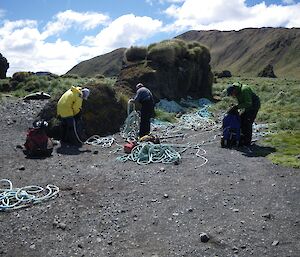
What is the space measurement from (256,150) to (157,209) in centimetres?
596

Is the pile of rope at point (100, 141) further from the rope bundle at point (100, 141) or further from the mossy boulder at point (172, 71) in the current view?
the mossy boulder at point (172, 71)

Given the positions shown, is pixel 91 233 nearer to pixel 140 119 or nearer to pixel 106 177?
pixel 106 177

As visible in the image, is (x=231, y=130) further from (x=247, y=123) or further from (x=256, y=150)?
(x=256, y=150)

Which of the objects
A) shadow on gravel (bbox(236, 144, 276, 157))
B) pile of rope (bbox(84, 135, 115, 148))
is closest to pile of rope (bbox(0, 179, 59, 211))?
pile of rope (bbox(84, 135, 115, 148))

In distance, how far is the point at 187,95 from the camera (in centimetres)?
3078

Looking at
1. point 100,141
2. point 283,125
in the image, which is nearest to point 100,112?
point 100,141

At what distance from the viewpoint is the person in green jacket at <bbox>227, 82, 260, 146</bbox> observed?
14172 millimetres

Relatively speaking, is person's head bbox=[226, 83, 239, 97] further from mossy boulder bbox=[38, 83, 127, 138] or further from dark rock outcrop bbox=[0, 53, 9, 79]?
dark rock outcrop bbox=[0, 53, 9, 79]

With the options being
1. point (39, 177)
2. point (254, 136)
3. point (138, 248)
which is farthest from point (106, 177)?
point (254, 136)

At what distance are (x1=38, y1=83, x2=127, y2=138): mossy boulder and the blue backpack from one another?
17.9ft

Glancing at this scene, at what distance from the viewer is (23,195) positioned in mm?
9758

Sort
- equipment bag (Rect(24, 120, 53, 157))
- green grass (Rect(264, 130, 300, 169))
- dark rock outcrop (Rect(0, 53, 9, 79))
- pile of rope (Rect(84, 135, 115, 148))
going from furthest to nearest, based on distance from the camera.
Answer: dark rock outcrop (Rect(0, 53, 9, 79))
pile of rope (Rect(84, 135, 115, 148))
equipment bag (Rect(24, 120, 53, 157))
green grass (Rect(264, 130, 300, 169))

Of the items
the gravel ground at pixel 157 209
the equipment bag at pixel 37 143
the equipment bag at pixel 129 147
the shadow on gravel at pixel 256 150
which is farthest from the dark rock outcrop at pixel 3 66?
the shadow on gravel at pixel 256 150

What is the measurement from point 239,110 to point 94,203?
7.21m
